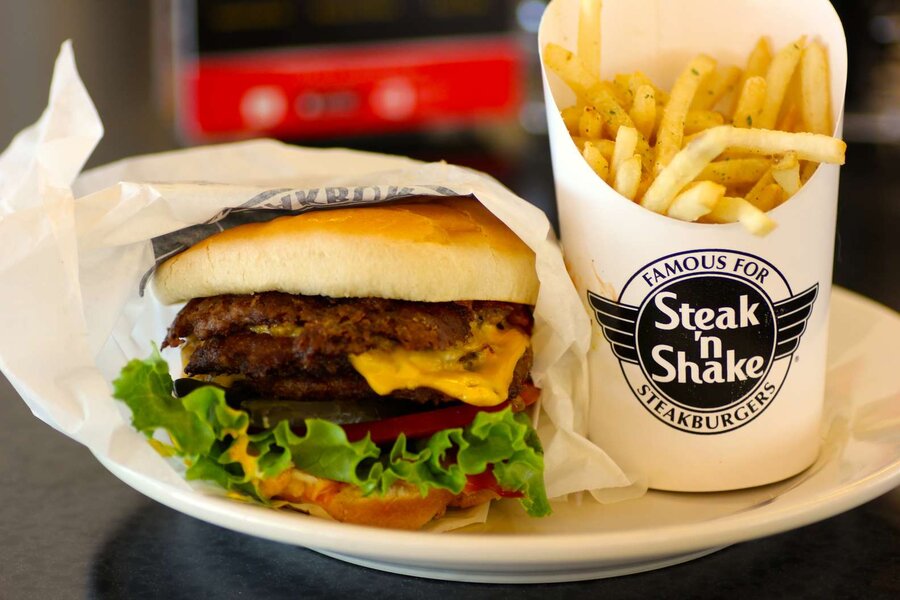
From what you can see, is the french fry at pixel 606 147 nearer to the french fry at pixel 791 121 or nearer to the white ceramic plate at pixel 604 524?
the french fry at pixel 791 121

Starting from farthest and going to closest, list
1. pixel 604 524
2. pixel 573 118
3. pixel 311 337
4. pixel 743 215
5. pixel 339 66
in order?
pixel 339 66 < pixel 573 118 < pixel 604 524 < pixel 311 337 < pixel 743 215

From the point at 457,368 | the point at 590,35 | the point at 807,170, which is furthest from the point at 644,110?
the point at 457,368

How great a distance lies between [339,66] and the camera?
5.03 meters

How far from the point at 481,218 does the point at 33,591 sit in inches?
34.5

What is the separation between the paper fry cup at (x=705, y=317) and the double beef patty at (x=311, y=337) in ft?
0.79

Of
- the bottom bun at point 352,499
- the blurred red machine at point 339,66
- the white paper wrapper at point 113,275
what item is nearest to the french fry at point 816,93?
the white paper wrapper at point 113,275

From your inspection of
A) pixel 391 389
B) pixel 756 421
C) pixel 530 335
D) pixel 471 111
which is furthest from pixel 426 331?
pixel 471 111

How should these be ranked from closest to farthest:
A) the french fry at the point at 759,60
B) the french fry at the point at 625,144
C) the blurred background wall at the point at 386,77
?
the french fry at the point at 625,144
the french fry at the point at 759,60
the blurred background wall at the point at 386,77

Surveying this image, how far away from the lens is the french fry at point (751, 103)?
1699 mm

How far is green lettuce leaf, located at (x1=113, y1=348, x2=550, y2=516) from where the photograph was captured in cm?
153

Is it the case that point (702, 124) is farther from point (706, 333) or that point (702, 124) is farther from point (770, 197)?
point (706, 333)

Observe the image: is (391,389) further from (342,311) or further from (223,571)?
(223,571)

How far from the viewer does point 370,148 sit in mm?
5375

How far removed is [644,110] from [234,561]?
36.2 inches
